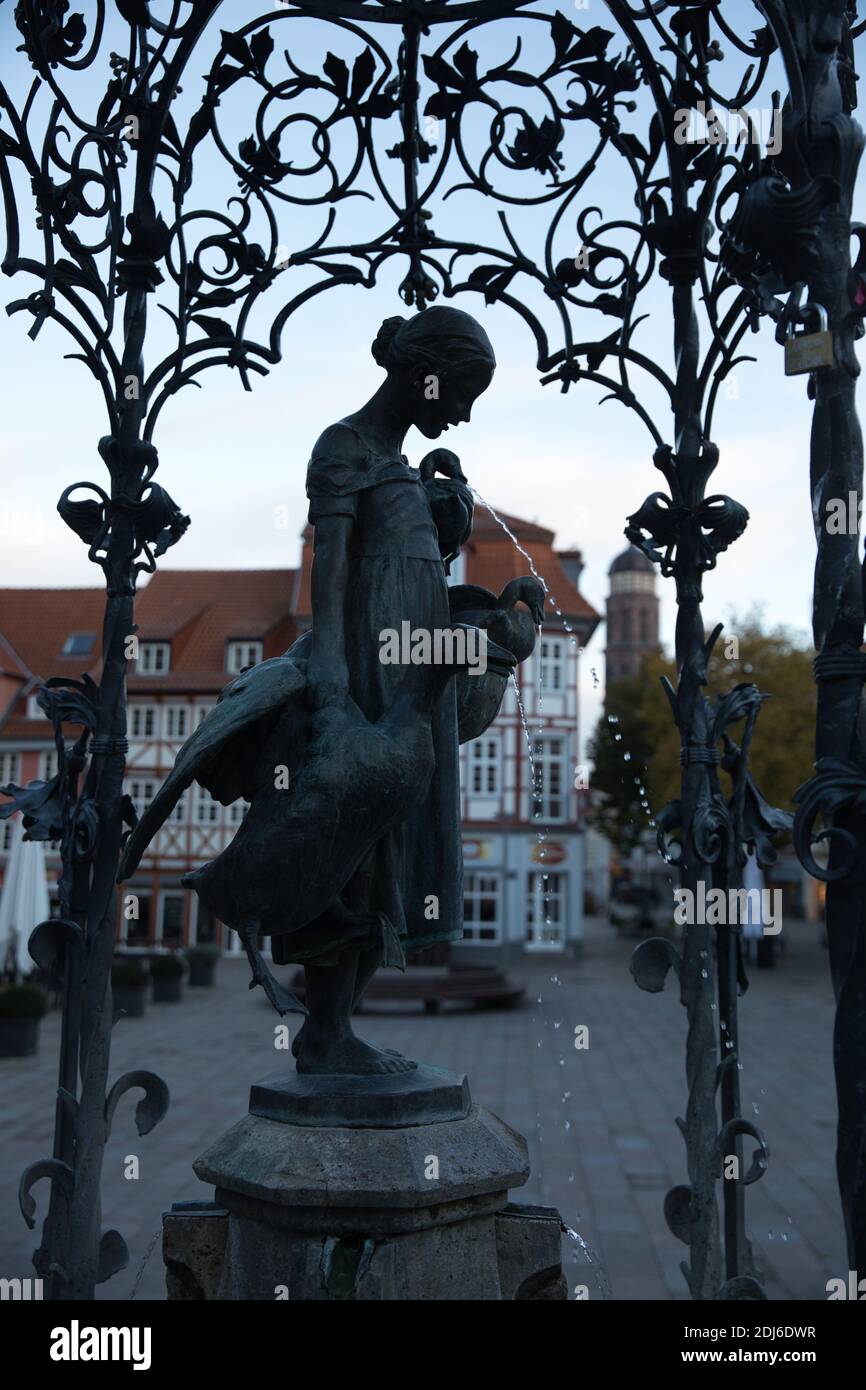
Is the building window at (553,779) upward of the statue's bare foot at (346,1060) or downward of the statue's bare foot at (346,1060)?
upward

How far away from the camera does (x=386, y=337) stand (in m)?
3.14

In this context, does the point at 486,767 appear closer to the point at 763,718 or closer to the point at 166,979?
the point at 763,718

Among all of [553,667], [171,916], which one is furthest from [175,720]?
[553,667]

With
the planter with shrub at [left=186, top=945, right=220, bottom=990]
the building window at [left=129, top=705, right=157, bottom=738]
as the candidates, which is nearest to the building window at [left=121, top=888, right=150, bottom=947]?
the building window at [left=129, top=705, right=157, bottom=738]

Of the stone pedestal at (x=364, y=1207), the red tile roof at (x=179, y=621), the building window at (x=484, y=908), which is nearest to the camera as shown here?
the stone pedestal at (x=364, y=1207)

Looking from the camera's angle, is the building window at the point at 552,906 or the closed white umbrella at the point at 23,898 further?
the building window at the point at 552,906

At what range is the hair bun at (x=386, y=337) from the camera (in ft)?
10.3

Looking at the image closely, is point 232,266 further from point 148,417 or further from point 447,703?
point 447,703

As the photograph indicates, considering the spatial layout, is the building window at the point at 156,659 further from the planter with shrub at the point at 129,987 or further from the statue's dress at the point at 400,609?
the statue's dress at the point at 400,609

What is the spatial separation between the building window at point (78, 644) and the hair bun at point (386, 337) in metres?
30.2

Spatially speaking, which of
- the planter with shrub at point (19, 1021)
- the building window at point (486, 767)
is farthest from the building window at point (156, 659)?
the planter with shrub at point (19, 1021)

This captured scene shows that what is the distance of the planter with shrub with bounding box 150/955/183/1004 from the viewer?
19641 mm

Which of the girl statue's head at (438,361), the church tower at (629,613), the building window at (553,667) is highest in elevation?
the church tower at (629,613)

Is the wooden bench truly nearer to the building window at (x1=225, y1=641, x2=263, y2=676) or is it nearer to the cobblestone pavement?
the cobblestone pavement
